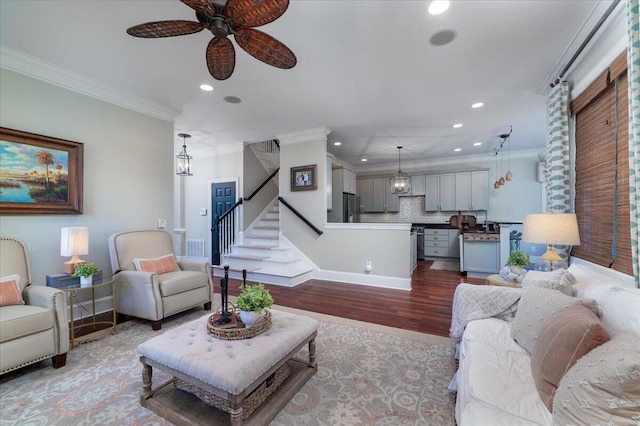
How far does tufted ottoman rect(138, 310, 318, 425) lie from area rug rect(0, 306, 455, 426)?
15 cm

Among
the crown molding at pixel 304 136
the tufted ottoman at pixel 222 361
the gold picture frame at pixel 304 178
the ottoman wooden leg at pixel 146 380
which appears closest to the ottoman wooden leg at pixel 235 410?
the tufted ottoman at pixel 222 361

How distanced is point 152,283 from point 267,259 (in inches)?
94.5

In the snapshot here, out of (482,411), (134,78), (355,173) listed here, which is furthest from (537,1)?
(355,173)

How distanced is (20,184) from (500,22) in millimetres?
4713

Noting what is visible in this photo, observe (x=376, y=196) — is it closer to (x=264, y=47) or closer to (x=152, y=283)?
(x=152, y=283)

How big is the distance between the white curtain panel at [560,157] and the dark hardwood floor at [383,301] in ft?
4.96

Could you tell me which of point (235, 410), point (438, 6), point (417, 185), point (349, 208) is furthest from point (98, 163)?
point (417, 185)

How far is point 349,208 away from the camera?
24.7 feet

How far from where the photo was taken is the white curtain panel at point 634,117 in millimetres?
1457

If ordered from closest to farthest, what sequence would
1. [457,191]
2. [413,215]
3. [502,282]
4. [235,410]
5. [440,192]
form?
[235,410], [502,282], [457,191], [440,192], [413,215]

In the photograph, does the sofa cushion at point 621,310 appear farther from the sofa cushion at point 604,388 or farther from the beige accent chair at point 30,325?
the beige accent chair at point 30,325

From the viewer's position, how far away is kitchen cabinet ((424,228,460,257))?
22.0 ft

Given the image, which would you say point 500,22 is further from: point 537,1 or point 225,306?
point 225,306

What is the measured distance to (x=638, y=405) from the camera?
30.8 inches
